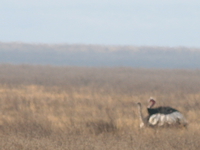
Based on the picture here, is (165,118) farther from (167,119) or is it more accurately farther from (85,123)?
(85,123)

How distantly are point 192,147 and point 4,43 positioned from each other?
87.6m

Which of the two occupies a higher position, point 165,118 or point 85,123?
point 165,118

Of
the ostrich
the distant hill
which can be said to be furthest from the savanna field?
the distant hill

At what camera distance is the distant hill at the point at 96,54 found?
79.9m

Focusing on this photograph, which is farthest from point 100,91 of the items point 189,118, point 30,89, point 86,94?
point 189,118

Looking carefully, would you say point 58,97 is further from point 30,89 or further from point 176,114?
point 176,114

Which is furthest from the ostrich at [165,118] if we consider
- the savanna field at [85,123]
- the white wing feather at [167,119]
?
the savanna field at [85,123]

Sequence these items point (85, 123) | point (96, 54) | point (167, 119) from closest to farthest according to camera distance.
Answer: point (167, 119)
point (85, 123)
point (96, 54)

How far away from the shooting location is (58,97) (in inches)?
629

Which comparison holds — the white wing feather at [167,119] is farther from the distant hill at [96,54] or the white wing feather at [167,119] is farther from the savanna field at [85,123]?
the distant hill at [96,54]

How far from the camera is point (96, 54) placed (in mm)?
89125

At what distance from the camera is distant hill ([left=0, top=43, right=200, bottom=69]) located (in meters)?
79.9

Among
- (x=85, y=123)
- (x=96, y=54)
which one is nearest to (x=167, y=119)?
(x=85, y=123)

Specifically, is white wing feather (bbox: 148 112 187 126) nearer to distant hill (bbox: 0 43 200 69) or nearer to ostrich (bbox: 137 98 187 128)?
ostrich (bbox: 137 98 187 128)
